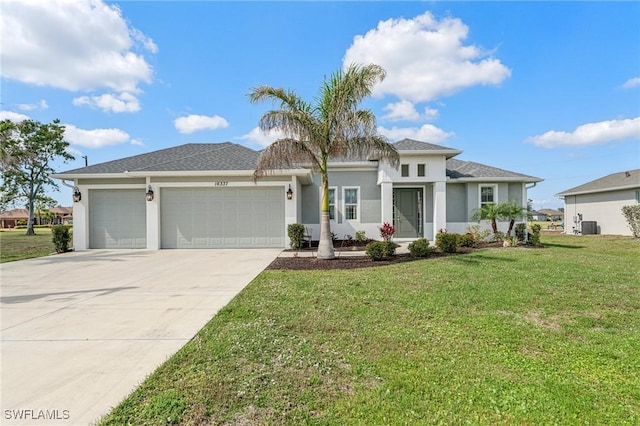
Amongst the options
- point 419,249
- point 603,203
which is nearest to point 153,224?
point 419,249

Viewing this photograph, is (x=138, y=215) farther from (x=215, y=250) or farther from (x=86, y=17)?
(x=86, y=17)

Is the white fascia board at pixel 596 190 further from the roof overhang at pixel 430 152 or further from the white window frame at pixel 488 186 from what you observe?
the roof overhang at pixel 430 152

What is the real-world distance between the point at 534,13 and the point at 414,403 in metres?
14.2

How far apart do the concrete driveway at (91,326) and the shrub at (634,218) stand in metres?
22.0

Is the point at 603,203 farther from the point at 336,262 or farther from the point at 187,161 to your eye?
the point at 187,161

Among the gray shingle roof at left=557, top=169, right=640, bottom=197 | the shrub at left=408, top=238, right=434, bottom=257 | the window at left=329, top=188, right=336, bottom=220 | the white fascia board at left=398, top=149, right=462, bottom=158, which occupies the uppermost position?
the white fascia board at left=398, top=149, right=462, bottom=158

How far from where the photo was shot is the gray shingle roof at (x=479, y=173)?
14795mm

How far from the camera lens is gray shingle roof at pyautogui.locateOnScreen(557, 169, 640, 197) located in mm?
19541

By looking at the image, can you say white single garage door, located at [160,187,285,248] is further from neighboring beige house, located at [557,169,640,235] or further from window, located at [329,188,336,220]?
neighboring beige house, located at [557,169,640,235]

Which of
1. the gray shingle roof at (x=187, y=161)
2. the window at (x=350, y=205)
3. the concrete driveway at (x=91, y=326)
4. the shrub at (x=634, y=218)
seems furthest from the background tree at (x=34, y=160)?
the shrub at (x=634, y=218)

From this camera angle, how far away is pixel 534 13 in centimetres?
1112

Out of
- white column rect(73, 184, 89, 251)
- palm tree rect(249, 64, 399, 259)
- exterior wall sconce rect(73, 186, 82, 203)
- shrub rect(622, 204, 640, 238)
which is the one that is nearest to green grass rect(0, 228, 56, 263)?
white column rect(73, 184, 89, 251)

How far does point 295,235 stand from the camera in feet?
40.2

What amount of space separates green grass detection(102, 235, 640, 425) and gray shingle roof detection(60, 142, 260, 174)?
342 inches
